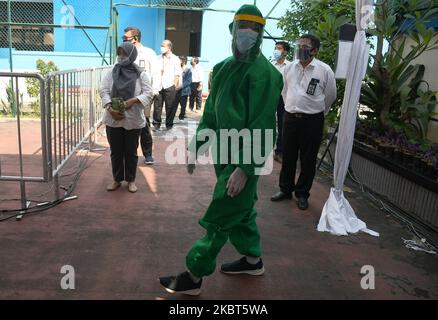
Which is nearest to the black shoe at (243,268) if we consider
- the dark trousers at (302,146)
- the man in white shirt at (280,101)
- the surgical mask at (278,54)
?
the dark trousers at (302,146)

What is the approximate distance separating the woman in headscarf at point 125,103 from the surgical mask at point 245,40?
2183 mm

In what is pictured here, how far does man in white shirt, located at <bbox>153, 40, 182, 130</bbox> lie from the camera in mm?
8188

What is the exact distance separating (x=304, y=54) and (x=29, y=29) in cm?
1023

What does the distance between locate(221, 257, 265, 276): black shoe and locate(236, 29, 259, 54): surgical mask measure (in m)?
1.50

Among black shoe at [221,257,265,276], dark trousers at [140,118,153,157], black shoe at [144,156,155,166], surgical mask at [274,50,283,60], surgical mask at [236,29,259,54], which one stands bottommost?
black shoe at [221,257,265,276]

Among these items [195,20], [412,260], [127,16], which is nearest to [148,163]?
[412,260]

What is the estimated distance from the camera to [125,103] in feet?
14.9

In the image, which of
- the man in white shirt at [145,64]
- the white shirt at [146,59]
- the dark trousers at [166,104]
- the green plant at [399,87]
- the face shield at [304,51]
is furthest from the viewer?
the dark trousers at [166,104]

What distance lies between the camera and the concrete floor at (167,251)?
2928 millimetres

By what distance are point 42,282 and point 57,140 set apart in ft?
6.04

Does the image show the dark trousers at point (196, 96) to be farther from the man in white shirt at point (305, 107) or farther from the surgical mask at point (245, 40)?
the surgical mask at point (245, 40)

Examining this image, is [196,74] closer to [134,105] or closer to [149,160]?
[149,160]

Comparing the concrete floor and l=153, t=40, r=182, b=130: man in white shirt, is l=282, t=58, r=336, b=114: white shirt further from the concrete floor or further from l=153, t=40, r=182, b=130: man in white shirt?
l=153, t=40, r=182, b=130: man in white shirt

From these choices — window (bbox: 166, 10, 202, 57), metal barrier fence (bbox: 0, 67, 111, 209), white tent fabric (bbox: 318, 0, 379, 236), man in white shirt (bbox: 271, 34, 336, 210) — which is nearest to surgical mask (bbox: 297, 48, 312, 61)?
man in white shirt (bbox: 271, 34, 336, 210)
